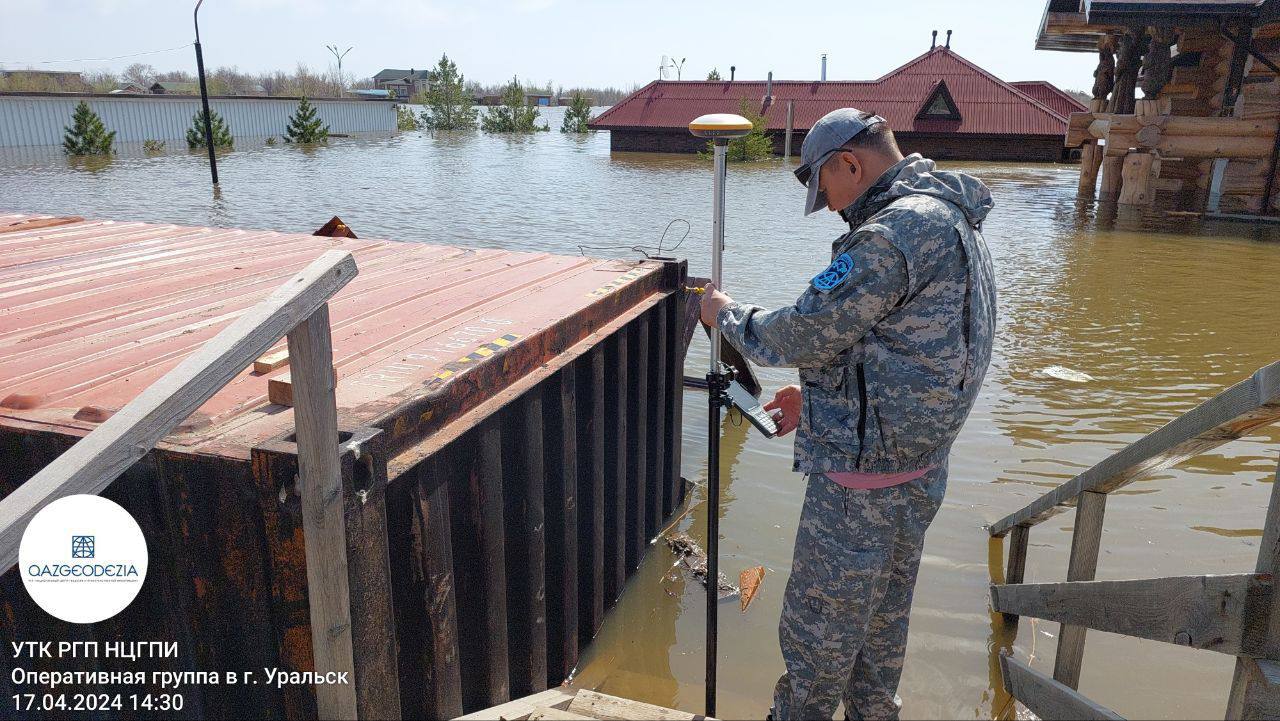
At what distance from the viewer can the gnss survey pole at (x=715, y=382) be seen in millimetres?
3076

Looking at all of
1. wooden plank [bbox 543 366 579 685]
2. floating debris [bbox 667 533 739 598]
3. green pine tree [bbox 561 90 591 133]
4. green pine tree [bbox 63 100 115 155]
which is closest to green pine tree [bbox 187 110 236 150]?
green pine tree [bbox 63 100 115 155]

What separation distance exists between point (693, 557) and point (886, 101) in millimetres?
34924

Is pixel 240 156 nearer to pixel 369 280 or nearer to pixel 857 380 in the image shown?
pixel 369 280

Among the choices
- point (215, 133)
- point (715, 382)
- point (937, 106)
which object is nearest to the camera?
point (715, 382)

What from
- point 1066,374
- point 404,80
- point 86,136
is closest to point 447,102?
point 86,136

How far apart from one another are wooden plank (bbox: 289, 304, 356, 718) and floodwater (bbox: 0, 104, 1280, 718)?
198cm

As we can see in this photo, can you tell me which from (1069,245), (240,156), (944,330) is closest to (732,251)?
(1069,245)

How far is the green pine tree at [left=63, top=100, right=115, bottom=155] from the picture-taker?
3038 cm

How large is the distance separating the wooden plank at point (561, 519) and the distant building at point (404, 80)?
381 ft

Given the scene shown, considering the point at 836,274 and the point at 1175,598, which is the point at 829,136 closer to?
the point at 836,274

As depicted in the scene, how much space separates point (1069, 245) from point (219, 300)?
47.7 ft

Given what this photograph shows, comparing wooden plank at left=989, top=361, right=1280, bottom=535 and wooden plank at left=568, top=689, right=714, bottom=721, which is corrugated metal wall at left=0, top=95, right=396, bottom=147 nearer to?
wooden plank at left=568, top=689, right=714, bottom=721

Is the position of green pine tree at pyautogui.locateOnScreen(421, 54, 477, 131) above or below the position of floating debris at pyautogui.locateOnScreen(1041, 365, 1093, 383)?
above

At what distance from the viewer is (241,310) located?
3588mm
